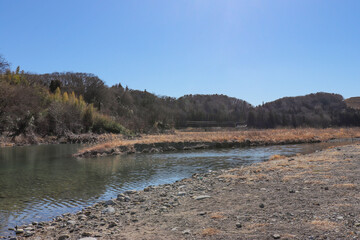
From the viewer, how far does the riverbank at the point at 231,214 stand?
474 centimetres

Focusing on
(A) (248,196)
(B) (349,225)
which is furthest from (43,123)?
(B) (349,225)

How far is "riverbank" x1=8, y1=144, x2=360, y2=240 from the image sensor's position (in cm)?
474

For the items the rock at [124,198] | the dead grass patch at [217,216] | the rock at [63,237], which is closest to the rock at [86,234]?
the rock at [63,237]

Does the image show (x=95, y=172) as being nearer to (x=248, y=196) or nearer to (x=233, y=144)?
(x=248, y=196)

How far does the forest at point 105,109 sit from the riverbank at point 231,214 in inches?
1224

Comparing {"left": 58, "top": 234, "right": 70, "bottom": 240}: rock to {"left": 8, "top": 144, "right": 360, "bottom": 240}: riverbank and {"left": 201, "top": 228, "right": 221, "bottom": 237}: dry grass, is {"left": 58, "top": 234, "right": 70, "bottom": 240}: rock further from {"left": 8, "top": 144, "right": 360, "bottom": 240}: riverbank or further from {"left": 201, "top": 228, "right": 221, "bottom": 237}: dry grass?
{"left": 201, "top": 228, "right": 221, "bottom": 237}: dry grass

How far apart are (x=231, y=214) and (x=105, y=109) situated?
69.9 meters

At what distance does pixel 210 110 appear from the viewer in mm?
137500

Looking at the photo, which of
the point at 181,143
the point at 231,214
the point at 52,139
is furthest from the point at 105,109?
the point at 231,214

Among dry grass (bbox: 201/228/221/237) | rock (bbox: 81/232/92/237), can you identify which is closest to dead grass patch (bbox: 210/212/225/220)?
dry grass (bbox: 201/228/221/237)

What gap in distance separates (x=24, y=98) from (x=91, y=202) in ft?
130

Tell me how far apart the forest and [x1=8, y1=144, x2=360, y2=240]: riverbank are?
31.1 meters

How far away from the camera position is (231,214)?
5.85m

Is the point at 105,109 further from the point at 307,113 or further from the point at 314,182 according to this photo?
the point at 314,182
